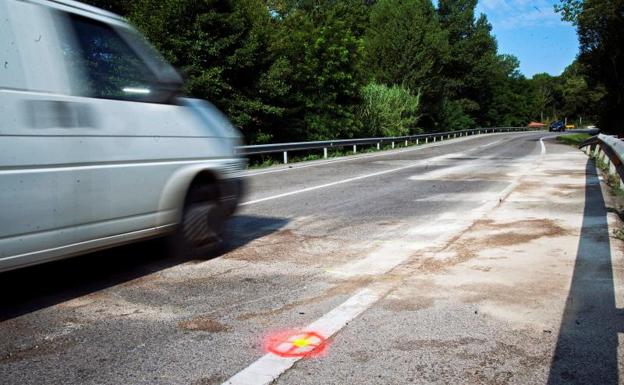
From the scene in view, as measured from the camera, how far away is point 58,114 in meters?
3.41

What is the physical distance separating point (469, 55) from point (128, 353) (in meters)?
77.8

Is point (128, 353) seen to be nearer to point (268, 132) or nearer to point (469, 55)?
point (268, 132)

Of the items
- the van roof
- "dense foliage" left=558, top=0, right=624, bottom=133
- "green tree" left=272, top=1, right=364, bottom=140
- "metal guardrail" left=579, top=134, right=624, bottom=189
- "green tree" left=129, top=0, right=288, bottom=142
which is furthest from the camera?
"dense foliage" left=558, top=0, right=624, bottom=133

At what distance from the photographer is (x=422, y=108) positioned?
5541 cm

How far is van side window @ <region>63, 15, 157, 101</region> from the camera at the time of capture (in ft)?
12.1

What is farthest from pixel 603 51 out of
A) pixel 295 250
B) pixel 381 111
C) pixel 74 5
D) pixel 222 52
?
pixel 74 5

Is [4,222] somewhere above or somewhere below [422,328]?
above

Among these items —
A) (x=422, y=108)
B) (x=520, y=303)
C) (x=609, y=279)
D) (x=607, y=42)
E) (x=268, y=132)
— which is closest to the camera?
(x=520, y=303)

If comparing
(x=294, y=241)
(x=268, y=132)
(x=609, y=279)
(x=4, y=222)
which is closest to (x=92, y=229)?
(x=4, y=222)

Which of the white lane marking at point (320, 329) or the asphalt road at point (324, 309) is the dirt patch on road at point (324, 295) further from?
the white lane marking at point (320, 329)

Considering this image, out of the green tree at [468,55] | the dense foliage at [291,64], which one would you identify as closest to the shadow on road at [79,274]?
the dense foliage at [291,64]

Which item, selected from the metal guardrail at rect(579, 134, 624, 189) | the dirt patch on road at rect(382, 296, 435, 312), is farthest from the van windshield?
the metal guardrail at rect(579, 134, 624, 189)

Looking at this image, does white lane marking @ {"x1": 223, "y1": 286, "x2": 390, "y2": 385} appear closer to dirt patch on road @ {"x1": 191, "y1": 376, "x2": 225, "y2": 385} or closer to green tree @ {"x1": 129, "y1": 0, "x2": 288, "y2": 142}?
dirt patch on road @ {"x1": 191, "y1": 376, "x2": 225, "y2": 385}

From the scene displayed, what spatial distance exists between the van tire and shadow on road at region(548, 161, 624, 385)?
307 centimetres
